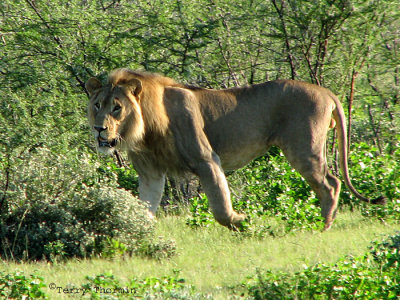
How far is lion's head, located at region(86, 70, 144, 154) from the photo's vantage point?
6.06 metres

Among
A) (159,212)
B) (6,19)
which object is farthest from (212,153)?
(6,19)

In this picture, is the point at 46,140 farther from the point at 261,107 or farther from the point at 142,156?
the point at 261,107

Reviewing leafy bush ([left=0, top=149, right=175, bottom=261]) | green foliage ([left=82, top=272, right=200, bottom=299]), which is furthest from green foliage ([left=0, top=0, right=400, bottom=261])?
green foliage ([left=82, top=272, right=200, bottom=299])

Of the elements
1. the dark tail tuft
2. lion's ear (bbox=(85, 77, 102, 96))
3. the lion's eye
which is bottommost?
the dark tail tuft

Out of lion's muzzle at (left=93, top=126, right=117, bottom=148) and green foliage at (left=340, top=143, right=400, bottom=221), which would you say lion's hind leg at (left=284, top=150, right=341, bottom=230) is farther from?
lion's muzzle at (left=93, top=126, right=117, bottom=148)

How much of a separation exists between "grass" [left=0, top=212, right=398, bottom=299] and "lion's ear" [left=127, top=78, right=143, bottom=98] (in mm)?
1469

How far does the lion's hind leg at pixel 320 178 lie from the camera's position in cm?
695

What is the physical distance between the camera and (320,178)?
705 centimetres

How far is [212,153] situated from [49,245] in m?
1.75

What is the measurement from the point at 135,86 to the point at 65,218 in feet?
4.35

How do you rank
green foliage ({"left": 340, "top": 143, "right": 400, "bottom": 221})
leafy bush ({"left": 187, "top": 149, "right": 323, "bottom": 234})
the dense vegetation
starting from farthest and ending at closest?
1. green foliage ({"left": 340, "top": 143, "right": 400, "bottom": 221})
2. leafy bush ({"left": 187, "top": 149, "right": 323, "bottom": 234})
3. the dense vegetation

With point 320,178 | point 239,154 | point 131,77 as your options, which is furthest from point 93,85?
point 320,178

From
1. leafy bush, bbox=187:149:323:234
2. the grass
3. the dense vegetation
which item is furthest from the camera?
leafy bush, bbox=187:149:323:234

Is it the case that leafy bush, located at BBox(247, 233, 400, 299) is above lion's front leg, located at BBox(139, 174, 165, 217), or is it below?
above
